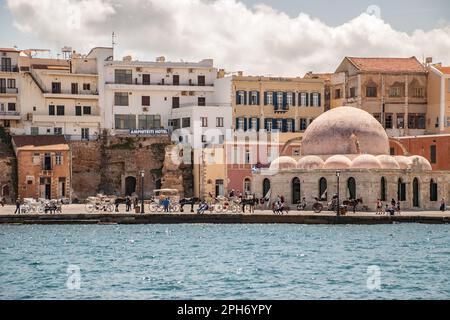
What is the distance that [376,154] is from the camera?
58219 mm

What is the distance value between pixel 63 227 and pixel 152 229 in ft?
14.7

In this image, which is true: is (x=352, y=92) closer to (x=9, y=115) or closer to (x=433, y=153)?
(x=433, y=153)

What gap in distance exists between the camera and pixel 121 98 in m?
69.9

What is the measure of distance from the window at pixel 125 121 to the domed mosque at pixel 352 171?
45.2ft

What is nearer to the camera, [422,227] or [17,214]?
[422,227]

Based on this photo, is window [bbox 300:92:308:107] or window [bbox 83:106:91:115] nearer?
window [bbox 83:106:91:115]

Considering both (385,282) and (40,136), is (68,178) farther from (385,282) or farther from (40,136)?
(385,282)

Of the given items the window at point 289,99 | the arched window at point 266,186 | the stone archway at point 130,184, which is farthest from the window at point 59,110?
the arched window at point 266,186

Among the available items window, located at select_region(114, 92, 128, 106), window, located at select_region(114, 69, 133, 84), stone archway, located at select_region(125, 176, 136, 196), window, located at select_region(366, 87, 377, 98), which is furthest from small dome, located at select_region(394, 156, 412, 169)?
window, located at select_region(114, 69, 133, 84)

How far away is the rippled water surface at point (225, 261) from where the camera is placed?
94.0 ft

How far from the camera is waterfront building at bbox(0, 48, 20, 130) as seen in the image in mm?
67312

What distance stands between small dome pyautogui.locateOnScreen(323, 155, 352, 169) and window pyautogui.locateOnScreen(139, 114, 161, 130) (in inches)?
692

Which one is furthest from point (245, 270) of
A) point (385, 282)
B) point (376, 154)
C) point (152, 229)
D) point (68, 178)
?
point (68, 178)

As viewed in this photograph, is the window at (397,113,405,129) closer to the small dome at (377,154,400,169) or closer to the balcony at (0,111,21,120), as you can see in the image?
the small dome at (377,154,400,169)
